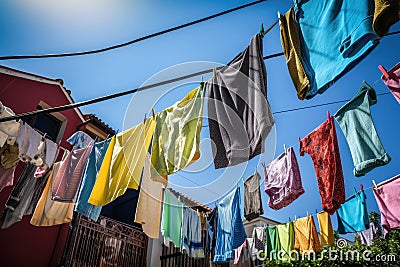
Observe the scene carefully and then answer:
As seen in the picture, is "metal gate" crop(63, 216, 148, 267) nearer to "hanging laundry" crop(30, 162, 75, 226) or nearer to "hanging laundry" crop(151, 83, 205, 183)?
"hanging laundry" crop(30, 162, 75, 226)

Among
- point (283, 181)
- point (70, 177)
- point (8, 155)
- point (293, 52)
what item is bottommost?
point (70, 177)

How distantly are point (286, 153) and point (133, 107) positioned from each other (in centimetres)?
353

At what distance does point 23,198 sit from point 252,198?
17.9 ft

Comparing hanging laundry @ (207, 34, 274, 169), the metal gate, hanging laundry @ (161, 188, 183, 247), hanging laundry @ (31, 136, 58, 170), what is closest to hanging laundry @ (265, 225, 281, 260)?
hanging laundry @ (161, 188, 183, 247)

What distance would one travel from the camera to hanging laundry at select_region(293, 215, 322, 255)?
7.07 metres

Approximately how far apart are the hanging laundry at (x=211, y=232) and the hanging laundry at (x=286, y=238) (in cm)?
210

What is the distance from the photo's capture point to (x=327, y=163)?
424 cm

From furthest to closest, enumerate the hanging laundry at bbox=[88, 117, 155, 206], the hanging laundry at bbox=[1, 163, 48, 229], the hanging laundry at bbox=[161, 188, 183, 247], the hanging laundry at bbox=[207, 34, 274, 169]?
the hanging laundry at bbox=[161, 188, 183, 247]
the hanging laundry at bbox=[1, 163, 48, 229]
the hanging laundry at bbox=[88, 117, 155, 206]
the hanging laundry at bbox=[207, 34, 274, 169]

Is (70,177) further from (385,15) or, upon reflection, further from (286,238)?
(286,238)

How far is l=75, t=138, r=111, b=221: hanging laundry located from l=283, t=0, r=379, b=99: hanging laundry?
3.72 meters

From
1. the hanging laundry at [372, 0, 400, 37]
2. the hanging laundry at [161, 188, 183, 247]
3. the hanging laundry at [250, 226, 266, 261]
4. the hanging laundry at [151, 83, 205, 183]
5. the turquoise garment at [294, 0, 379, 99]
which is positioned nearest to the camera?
the hanging laundry at [372, 0, 400, 37]

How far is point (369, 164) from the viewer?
357 centimetres

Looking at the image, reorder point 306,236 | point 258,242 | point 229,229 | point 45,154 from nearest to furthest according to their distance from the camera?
point 45,154 → point 229,229 → point 306,236 → point 258,242

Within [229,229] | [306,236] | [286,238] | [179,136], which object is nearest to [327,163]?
[179,136]
